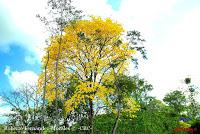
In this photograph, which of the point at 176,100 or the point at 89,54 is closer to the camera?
the point at 89,54

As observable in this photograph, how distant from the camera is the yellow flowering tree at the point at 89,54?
21109 millimetres

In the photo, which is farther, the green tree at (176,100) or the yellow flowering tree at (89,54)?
the green tree at (176,100)

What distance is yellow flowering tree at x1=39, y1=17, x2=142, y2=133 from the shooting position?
2111cm

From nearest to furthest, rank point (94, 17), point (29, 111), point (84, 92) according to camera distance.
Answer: point (84, 92), point (94, 17), point (29, 111)

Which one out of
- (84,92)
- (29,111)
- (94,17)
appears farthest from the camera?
(29,111)

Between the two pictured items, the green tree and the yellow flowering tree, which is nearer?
the yellow flowering tree

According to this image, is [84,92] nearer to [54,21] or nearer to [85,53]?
[85,53]

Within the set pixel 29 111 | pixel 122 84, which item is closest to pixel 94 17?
pixel 122 84

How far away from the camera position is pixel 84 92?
20344mm

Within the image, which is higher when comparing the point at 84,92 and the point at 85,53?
the point at 85,53

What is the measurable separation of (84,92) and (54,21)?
4.66m

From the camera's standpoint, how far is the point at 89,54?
21.2m

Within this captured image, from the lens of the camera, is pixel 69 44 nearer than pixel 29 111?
Yes

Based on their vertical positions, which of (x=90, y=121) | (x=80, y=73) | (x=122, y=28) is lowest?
(x=90, y=121)
